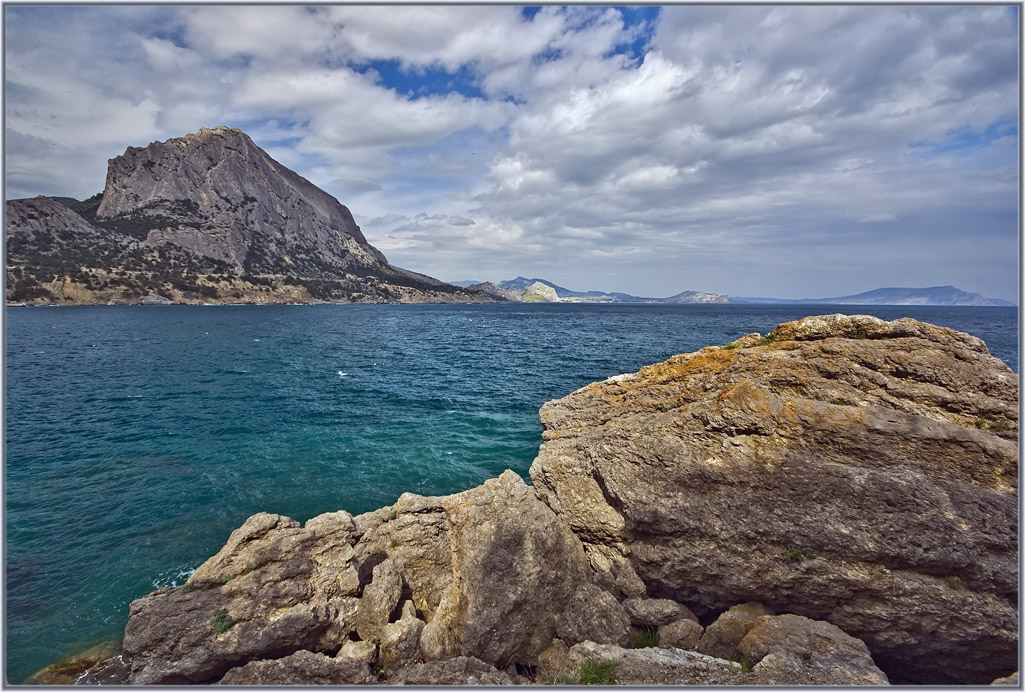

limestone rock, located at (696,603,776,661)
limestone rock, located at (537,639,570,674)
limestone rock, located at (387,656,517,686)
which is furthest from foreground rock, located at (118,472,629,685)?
limestone rock, located at (696,603,776,661)

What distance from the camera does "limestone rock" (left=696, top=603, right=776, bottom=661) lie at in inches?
341

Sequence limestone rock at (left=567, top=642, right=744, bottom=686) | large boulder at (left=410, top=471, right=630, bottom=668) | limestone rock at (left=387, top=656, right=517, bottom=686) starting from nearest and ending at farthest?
1. limestone rock at (left=567, top=642, right=744, bottom=686)
2. limestone rock at (left=387, top=656, right=517, bottom=686)
3. large boulder at (left=410, top=471, right=630, bottom=668)

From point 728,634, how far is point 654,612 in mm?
1634

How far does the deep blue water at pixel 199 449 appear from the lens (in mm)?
13695

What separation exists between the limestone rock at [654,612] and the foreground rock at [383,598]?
0.40m

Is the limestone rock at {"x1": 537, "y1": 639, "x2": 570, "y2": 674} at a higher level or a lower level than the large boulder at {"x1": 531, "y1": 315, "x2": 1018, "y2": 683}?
lower

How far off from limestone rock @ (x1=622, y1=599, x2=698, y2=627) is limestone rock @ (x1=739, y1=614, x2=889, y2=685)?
1.87 m

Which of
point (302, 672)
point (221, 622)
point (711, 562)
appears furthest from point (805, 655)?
point (221, 622)

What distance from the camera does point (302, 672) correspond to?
823cm

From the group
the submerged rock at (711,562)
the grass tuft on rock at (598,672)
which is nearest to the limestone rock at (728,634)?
the submerged rock at (711,562)

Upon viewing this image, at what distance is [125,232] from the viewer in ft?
640

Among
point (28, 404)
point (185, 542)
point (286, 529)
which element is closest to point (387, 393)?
point (185, 542)

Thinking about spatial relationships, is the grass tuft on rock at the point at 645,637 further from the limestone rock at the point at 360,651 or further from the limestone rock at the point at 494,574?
the limestone rock at the point at 360,651

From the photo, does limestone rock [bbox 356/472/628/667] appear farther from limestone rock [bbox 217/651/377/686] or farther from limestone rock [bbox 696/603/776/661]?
limestone rock [bbox 696/603/776/661]
